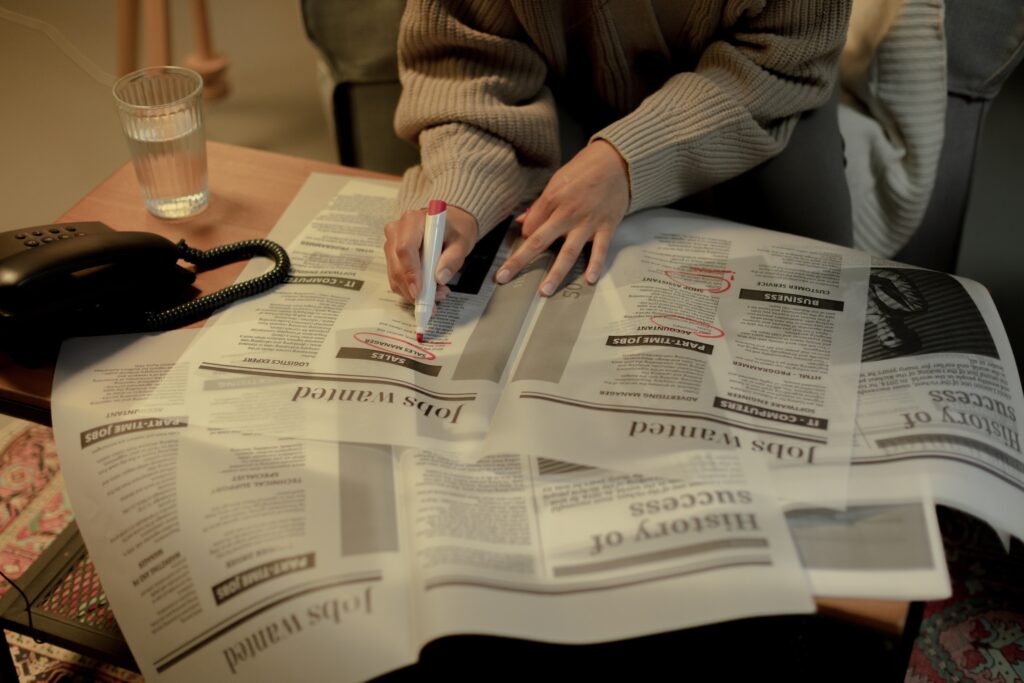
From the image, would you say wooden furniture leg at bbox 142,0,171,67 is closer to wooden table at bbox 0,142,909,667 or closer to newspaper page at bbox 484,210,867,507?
wooden table at bbox 0,142,909,667

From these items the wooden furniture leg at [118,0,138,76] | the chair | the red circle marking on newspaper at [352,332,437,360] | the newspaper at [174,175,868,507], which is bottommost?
the chair

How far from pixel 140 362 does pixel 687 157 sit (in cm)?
55

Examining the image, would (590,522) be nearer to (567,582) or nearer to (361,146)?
(567,582)

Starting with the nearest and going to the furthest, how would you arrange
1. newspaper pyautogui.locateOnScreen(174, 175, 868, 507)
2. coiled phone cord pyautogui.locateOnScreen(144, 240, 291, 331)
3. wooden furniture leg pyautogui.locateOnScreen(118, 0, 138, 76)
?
newspaper pyautogui.locateOnScreen(174, 175, 868, 507) < coiled phone cord pyautogui.locateOnScreen(144, 240, 291, 331) < wooden furniture leg pyautogui.locateOnScreen(118, 0, 138, 76)

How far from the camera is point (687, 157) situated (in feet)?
3.01

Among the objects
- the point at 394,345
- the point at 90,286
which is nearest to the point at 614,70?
the point at 394,345

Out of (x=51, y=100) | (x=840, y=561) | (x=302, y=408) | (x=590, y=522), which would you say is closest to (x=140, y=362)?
(x=302, y=408)

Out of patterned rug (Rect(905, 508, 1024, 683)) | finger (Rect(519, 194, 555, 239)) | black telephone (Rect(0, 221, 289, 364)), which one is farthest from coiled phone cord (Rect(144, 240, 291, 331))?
patterned rug (Rect(905, 508, 1024, 683))

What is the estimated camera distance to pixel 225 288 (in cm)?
79

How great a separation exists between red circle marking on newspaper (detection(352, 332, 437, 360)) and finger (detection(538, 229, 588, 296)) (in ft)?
0.41

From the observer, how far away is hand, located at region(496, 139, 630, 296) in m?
0.82

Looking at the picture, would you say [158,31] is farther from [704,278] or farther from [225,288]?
[704,278]

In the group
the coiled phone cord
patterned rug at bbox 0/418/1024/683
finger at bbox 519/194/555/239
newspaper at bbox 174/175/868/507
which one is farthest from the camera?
patterned rug at bbox 0/418/1024/683

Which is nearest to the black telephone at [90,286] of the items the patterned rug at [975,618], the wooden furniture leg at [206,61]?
the patterned rug at [975,618]
